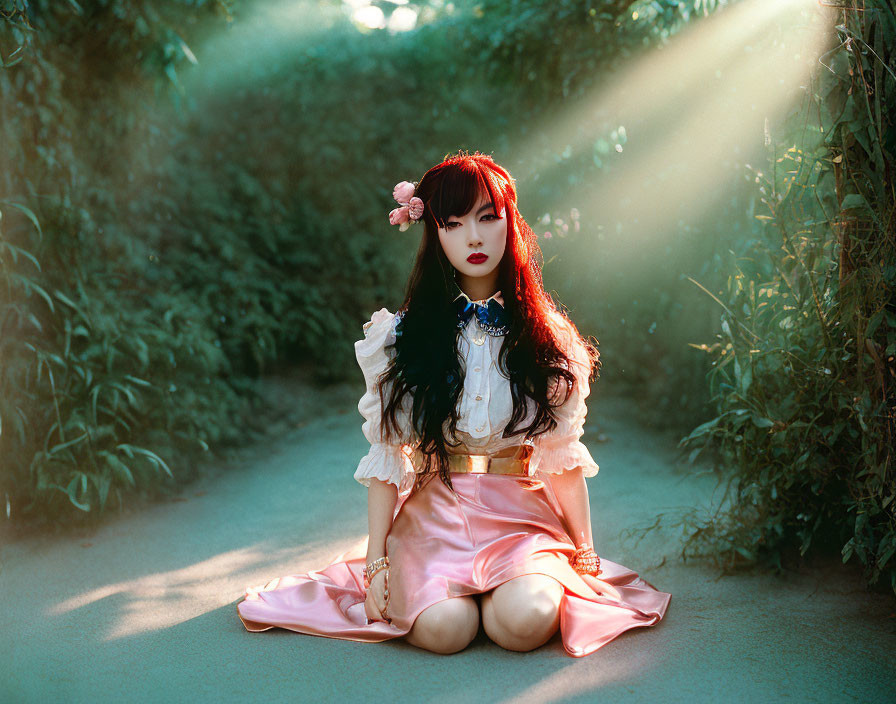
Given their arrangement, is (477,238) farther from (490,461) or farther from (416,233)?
(416,233)

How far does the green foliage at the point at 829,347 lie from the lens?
5.95ft

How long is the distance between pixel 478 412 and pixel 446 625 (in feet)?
1.63

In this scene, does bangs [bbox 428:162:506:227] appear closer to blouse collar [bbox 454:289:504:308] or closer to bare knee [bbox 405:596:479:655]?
blouse collar [bbox 454:289:504:308]

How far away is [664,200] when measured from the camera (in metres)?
3.96

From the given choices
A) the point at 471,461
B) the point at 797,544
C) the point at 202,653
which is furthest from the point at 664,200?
the point at 202,653

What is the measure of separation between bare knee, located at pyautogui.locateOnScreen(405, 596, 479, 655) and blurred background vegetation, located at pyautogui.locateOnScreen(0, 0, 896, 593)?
884 millimetres

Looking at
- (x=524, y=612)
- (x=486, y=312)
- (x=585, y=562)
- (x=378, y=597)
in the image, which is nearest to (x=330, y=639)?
(x=378, y=597)

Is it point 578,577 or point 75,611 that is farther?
point 75,611

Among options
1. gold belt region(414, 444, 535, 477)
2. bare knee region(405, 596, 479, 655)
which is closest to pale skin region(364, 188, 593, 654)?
bare knee region(405, 596, 479, 655)

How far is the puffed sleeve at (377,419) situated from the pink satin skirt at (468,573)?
0.37ft

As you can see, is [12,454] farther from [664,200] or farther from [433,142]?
[433,142]

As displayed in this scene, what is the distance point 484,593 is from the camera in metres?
2.00

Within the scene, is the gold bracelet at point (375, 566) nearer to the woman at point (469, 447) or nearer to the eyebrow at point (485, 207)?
the woman at point (469, 447)

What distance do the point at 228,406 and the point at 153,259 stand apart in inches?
31.0
